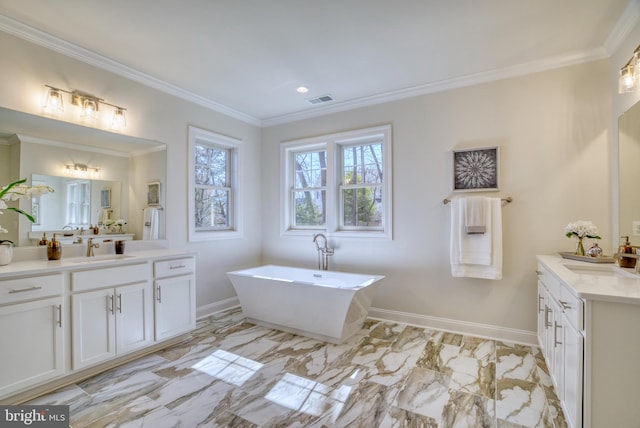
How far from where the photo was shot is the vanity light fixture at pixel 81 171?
2.78 meters

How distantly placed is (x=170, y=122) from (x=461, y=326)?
153 inches

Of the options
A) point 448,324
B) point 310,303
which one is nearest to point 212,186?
point 310,303

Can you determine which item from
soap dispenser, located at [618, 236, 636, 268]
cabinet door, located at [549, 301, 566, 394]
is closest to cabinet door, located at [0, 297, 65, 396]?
cabinet door, located at [549, 301, 566, 394]

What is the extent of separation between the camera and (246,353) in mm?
2803

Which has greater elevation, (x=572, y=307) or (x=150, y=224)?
(x=150, y=224)

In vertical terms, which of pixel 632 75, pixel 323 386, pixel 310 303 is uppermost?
pixel 632 75

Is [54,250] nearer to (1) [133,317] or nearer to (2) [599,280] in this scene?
(1) [133,317]

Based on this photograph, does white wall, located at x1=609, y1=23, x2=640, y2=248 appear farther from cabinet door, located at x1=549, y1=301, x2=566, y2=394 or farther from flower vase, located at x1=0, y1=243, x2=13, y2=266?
flower vase, located at x1=0, y1=243, x2=13, y2=266

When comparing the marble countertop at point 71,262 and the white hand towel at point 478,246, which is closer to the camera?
the marble countertop at point 71,262

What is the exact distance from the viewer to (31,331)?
6.70 ft

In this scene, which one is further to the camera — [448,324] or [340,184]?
[340,184]

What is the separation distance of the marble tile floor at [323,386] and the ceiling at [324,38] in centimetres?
270

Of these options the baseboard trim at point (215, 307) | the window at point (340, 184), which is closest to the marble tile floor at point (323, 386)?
the baseboard trim at point (215, 307)

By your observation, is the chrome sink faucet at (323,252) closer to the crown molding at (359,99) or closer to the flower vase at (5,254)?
the crown molding at (359,99)
